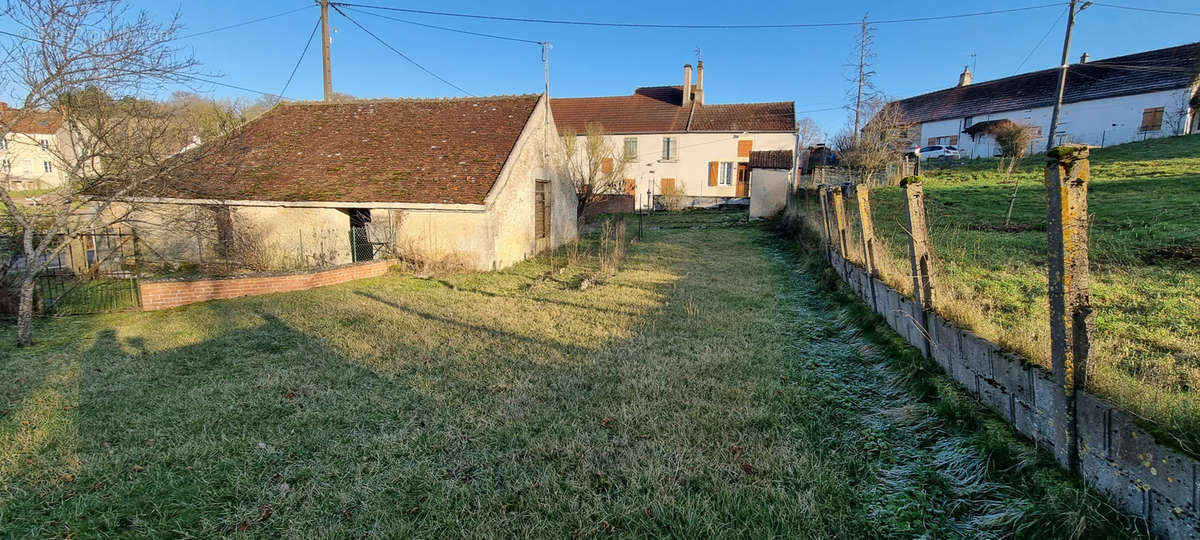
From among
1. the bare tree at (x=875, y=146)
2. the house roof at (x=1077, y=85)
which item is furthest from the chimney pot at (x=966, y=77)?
the bare tree at (x=875, y=146)

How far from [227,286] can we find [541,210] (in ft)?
27.5

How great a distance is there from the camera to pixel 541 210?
51.2 feet

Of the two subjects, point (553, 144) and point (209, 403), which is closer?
point (209, 403)

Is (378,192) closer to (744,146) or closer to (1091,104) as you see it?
(744,146)

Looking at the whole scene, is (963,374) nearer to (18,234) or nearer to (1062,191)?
(1062,191)

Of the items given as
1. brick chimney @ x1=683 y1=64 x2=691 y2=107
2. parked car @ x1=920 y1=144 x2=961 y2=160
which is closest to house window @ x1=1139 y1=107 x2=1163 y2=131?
parked car @ x1=920 y1=144 x2=961 y2=160

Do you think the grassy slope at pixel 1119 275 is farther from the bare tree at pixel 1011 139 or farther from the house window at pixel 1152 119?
the house window at pixel 1152 119

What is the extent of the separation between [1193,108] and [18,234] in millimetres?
49206

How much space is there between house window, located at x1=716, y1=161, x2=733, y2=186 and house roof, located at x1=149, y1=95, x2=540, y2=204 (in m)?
21.8

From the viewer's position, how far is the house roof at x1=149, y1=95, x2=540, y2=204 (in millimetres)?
12312

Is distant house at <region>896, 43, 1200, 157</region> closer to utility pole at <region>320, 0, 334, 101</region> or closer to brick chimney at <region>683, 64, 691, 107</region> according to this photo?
brick chimney at <region>683, 64, 691, 107</region>

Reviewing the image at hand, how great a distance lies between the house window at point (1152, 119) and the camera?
95.7ft

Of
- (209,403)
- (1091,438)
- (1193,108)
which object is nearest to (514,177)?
(209,403)

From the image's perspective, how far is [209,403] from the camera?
4590mm
